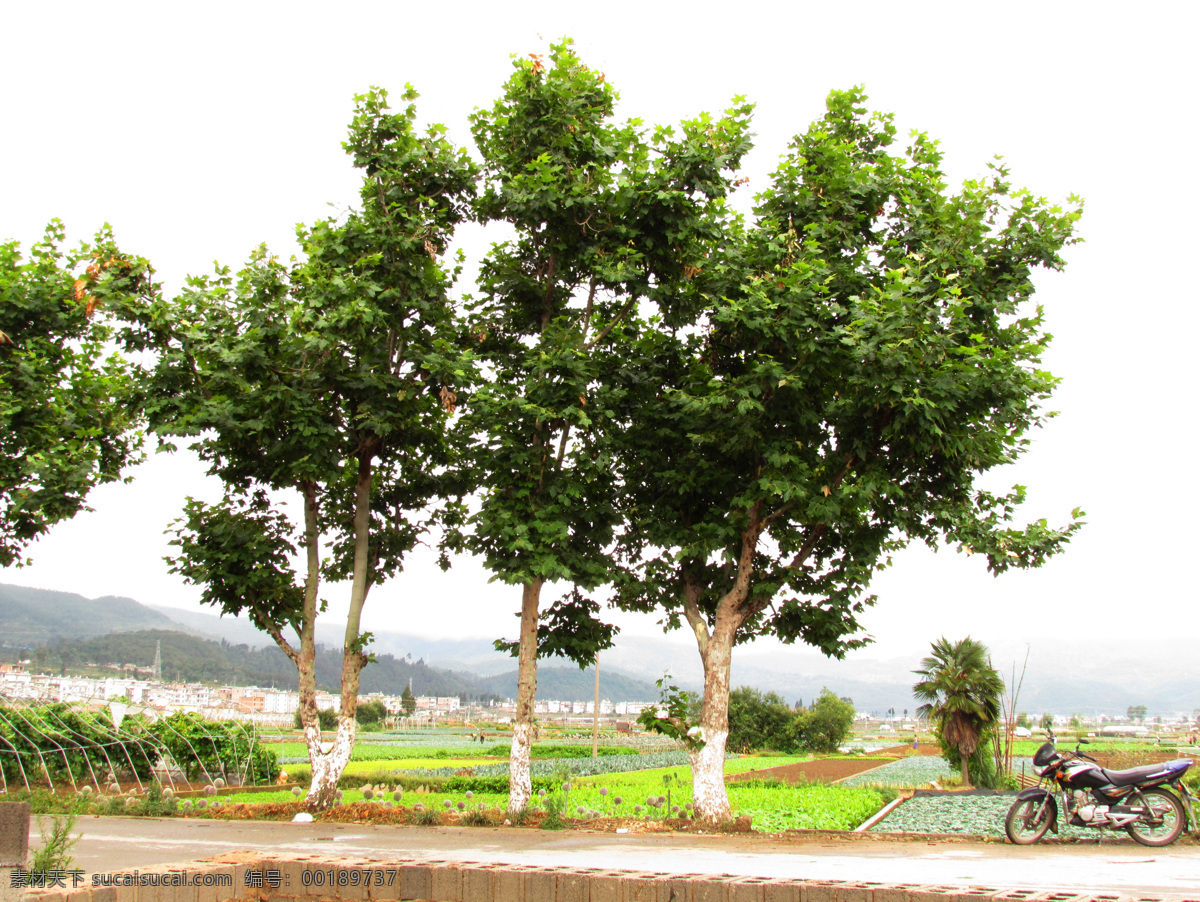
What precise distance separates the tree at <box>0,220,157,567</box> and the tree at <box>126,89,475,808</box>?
3143mm

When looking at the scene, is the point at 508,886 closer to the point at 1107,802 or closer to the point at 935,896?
the point at 935,896

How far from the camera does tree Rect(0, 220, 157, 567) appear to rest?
17.4 metres

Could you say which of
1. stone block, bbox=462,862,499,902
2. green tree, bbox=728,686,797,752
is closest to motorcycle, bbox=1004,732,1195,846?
stone block, bbox=462,862,499,902

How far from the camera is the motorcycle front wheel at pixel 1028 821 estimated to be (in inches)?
462

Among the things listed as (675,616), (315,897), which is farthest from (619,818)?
(315,897)

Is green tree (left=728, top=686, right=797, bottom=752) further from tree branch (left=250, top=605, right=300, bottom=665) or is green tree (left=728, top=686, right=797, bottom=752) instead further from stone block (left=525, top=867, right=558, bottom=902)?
stone block (left=525, top=867, right=558, bottom=902)

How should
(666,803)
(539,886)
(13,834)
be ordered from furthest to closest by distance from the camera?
(666,803) < (13,834) < (539,886)

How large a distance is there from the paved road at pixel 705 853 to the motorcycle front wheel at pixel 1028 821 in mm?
193

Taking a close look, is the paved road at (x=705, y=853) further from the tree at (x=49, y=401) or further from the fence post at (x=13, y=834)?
the tree at (x=49, y=401)

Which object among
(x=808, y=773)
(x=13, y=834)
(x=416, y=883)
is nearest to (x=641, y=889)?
(x=416, y=883)

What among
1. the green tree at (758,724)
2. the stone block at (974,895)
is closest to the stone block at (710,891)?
the stone block at (974,895)

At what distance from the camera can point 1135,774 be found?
11.6 m

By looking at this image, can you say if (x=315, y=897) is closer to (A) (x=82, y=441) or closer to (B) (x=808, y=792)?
(A) (x=82, y=441)

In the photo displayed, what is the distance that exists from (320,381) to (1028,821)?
13161mm
